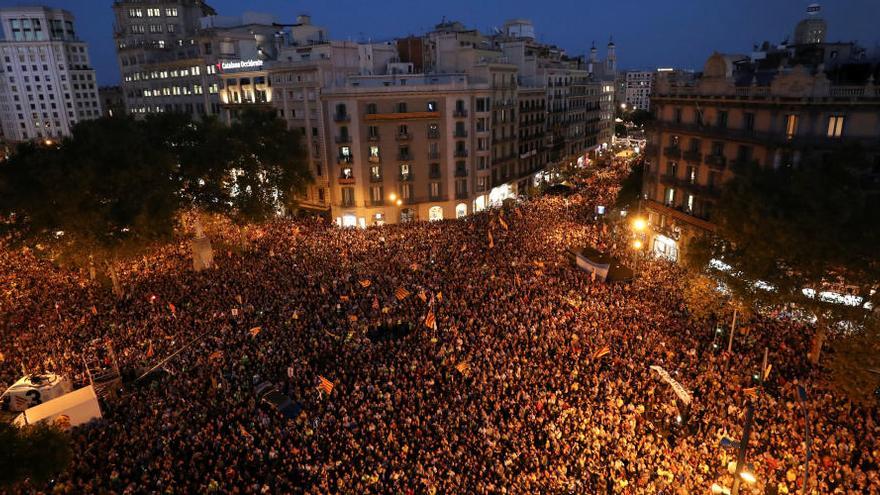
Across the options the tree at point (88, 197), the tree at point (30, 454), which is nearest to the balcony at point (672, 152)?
the tree at point (88, 197)

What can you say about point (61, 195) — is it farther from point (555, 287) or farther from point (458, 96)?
point (458, 96)

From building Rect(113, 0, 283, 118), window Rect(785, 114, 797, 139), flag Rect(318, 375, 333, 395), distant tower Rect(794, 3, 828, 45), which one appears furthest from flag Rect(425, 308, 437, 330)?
building Rect(113, 0, 283, 118)

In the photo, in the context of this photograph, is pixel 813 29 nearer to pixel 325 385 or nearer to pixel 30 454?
pixel 325 385

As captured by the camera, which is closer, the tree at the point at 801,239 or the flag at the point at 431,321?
the tree at the point at 801,239

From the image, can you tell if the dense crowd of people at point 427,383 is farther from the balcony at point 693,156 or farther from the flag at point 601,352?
the balcony at point 693,156

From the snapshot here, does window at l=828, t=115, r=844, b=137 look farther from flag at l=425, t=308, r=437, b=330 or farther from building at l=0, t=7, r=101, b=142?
building at l=0, t=7, r=101, b=142

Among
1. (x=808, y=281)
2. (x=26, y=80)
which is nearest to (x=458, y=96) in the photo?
(x=808, y=281)

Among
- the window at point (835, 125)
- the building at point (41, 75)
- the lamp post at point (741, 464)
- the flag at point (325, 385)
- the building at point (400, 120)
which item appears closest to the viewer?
the lamp post at point (741, 464)
